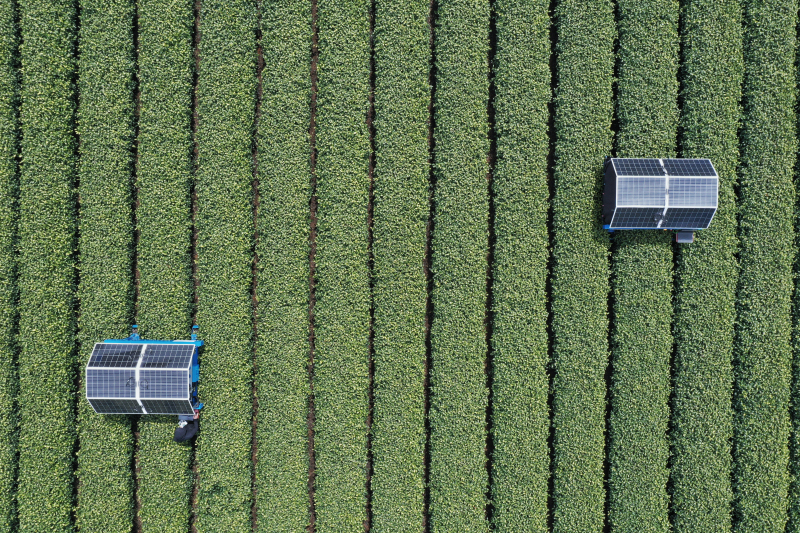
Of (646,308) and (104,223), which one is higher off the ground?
(104,223)

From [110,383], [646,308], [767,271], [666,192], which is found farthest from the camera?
[646,308]

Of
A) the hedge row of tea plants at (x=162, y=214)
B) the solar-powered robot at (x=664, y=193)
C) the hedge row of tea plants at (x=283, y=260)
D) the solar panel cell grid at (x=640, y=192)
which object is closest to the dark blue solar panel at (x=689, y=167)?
the solar-powered robot at (x=664, y=193)

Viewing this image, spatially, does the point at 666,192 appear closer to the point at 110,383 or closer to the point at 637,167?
the point at 637,167

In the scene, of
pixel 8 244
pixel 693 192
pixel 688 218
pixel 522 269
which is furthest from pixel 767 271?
pixel 8 244

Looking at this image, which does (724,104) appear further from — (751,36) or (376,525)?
(376,525)

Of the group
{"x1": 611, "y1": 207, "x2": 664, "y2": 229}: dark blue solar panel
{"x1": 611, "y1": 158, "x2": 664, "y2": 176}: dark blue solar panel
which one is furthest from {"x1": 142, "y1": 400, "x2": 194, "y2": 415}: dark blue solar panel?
{"x1": 611, "y1": 158, "x2": 664, "y2": 176}: dark blue solar panel

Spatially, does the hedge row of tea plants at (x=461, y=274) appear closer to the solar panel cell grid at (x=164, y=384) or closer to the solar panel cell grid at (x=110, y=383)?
the solar panel cell grid at (x=164, y=384)

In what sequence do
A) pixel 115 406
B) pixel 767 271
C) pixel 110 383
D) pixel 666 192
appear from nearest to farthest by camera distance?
pixel 666 192
pixel 110 383
pixel 115 406
pixel 767 271
